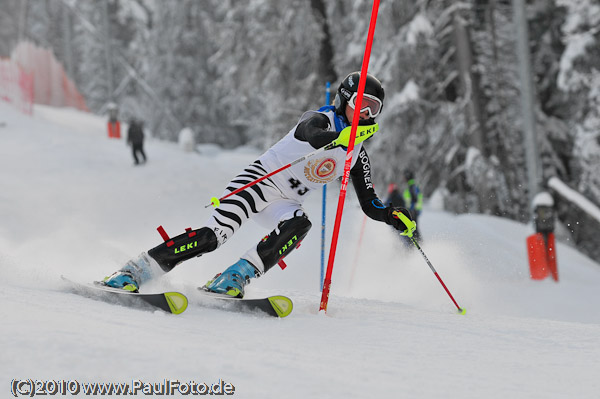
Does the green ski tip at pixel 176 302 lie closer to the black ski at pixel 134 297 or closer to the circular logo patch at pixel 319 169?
the black ski at pixel 134 297

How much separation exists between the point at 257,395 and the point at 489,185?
43.6 ft

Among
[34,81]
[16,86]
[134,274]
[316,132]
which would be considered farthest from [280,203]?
[34,81]

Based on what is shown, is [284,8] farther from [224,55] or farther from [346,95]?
[346,95]

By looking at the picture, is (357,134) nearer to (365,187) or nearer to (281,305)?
(365,187)

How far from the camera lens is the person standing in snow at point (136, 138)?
1631 cm

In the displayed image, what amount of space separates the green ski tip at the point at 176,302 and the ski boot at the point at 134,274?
382 mm

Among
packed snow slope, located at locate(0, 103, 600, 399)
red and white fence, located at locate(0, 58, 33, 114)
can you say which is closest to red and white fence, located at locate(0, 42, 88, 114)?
red and white fence, located at locate(0, 58, 33, 114)

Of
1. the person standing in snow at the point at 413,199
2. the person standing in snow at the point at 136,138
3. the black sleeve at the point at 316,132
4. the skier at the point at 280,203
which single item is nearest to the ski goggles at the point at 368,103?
the skier at the point at 280,203

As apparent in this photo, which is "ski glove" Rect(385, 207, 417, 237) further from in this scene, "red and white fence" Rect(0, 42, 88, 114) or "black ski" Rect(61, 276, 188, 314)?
"red and white fence" Rect(0, 42, 88, 114)

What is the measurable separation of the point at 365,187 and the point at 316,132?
0.81 metres

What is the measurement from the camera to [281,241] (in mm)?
3893

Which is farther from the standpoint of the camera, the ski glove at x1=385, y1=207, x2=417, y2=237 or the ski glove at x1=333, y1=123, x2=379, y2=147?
the ski glove at x1=385, y1=207, x2=417, y2=237

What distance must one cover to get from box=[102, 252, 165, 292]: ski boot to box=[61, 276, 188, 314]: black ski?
60mm

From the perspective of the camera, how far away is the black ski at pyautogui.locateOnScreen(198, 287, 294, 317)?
3514mm
